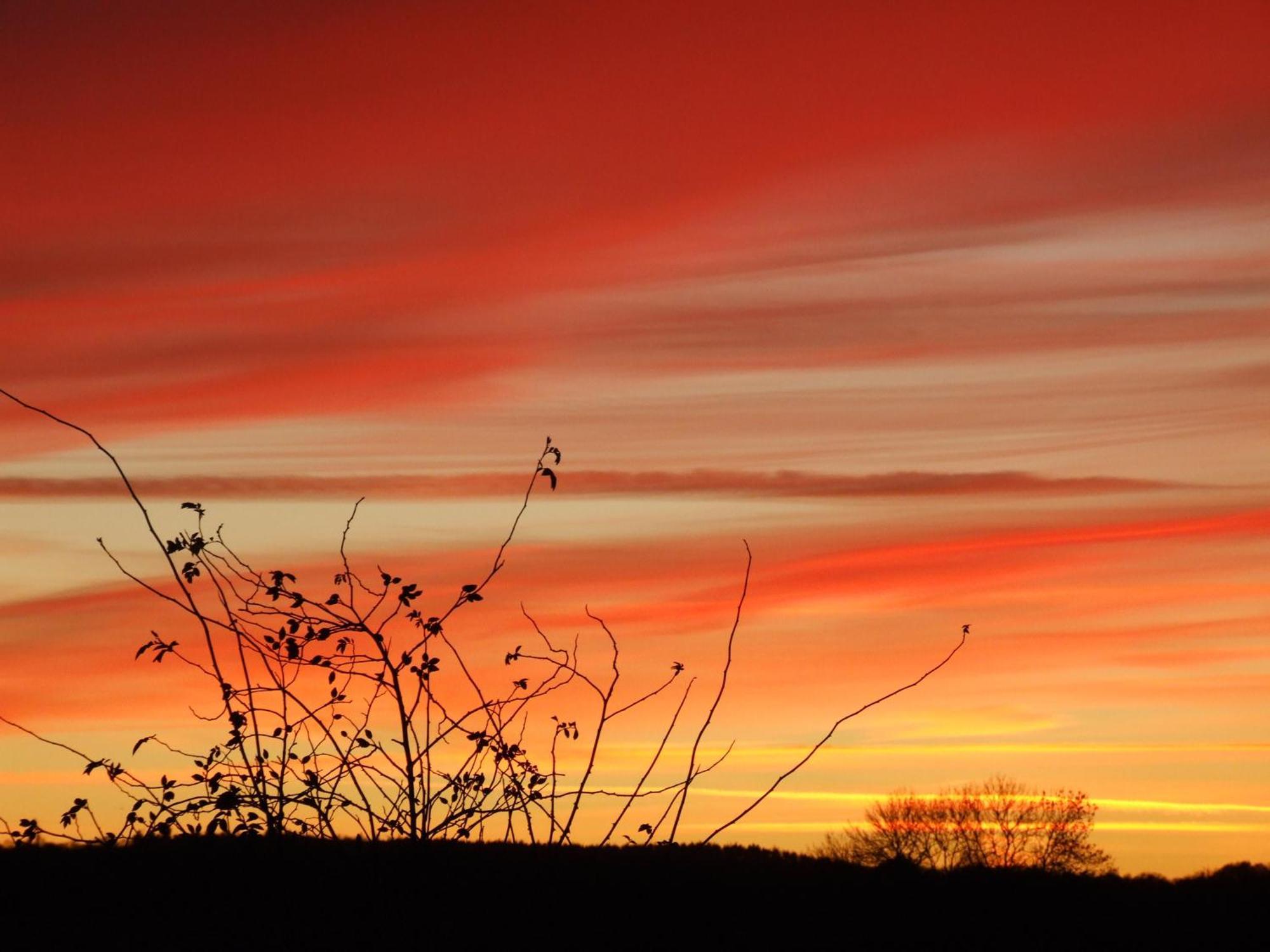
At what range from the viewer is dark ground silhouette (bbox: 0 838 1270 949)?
636cm

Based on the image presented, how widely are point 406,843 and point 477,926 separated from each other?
0.83 m

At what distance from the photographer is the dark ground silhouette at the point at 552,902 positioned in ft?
20.9

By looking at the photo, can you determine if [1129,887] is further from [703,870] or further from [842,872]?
[703,870]

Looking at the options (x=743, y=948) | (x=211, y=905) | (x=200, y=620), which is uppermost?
(x=200, y=620)

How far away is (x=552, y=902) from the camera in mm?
6688

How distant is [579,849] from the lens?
24.5 feet

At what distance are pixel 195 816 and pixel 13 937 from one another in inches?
37.1

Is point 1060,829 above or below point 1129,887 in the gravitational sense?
above

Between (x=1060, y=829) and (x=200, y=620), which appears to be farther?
(x=1060, y=829)

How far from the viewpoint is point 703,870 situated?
24.5 ft

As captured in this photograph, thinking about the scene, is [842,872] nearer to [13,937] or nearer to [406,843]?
[406,843]

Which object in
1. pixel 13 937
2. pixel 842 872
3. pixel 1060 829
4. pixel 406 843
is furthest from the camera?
pixel 1060 829

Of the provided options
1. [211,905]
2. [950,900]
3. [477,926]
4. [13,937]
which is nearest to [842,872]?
[950,900]

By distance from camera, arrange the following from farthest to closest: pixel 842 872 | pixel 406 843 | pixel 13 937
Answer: pixel 842 872 < pixel 406 843 < pixel 13 937
